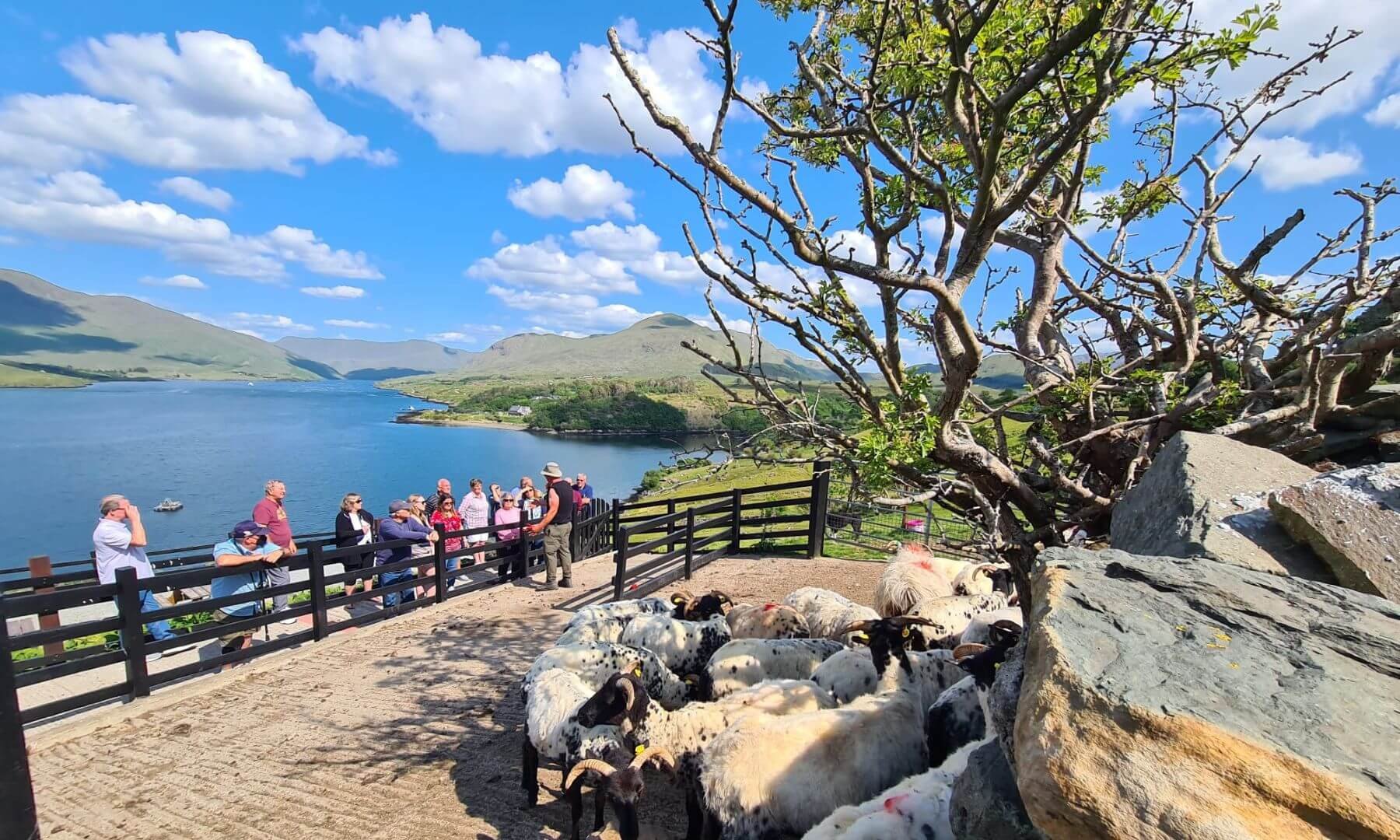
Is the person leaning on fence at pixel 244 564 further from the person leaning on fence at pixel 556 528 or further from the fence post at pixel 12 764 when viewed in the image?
the fence post at pixel 12 764

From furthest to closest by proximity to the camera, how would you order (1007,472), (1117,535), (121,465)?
(121,465) < (1007,472) < (1117,535)

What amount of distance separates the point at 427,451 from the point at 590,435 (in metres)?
34.4

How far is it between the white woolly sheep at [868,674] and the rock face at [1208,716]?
9.27 feet

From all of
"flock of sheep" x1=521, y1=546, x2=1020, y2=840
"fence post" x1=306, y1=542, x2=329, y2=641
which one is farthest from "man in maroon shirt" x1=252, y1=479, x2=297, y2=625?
"flock of sheep" x1=521, y1=546, x2=1020, y2=840

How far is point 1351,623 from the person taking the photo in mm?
1851

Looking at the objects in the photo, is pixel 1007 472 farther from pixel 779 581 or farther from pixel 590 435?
pixel 590 435

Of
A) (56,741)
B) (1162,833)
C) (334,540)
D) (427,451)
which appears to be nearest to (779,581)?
(334,540)

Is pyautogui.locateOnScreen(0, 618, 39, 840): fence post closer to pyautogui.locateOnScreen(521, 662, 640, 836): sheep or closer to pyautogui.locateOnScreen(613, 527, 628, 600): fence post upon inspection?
pyautogui.locateOnScreen(521, 662, 640, 836): sheep

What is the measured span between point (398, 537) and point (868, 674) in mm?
6592

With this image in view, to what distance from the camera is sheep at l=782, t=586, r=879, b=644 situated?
20.1ft

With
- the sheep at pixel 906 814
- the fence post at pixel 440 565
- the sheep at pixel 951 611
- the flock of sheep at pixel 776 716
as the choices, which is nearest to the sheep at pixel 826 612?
the flock of sheep at pixel 776 716

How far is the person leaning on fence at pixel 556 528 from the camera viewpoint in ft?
31.1

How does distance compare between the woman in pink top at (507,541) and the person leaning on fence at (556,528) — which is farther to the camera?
the woman in pink top at (507,541)

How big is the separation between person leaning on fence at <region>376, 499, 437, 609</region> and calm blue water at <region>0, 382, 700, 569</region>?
49.6ft
